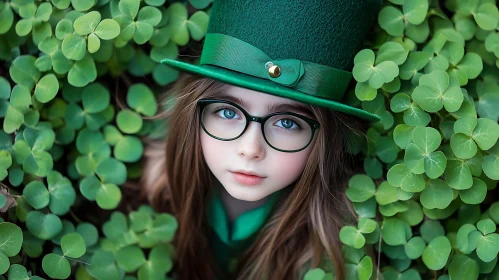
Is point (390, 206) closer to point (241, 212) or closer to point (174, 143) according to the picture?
point (241, 212)

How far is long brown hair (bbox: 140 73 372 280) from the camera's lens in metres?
1.62

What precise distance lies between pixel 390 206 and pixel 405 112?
0.84 feet

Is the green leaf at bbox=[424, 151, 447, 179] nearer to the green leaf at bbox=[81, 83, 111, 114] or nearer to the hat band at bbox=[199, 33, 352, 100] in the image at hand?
the hat band at bbox=[199, 33, 352, 100]

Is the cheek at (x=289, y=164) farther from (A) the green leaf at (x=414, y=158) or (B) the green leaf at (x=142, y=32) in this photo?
(B) the green leaf at (x=142, y=32)

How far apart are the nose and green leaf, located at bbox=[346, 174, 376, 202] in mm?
318

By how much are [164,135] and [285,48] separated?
0.55 meters

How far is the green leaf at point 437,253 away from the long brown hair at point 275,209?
0.72 ft

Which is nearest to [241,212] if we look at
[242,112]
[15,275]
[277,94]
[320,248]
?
[320,248]

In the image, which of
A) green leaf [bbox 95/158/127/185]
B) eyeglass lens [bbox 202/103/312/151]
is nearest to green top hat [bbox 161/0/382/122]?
eyeglass lens [bbox 202/103/312/151]

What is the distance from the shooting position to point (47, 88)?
1.67 m

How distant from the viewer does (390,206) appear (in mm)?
1666

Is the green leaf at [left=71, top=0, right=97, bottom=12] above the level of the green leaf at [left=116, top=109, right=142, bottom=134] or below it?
above

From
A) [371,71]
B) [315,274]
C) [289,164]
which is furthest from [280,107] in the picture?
[315,274]

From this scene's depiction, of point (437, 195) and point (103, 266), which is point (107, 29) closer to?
point (103, 266)
